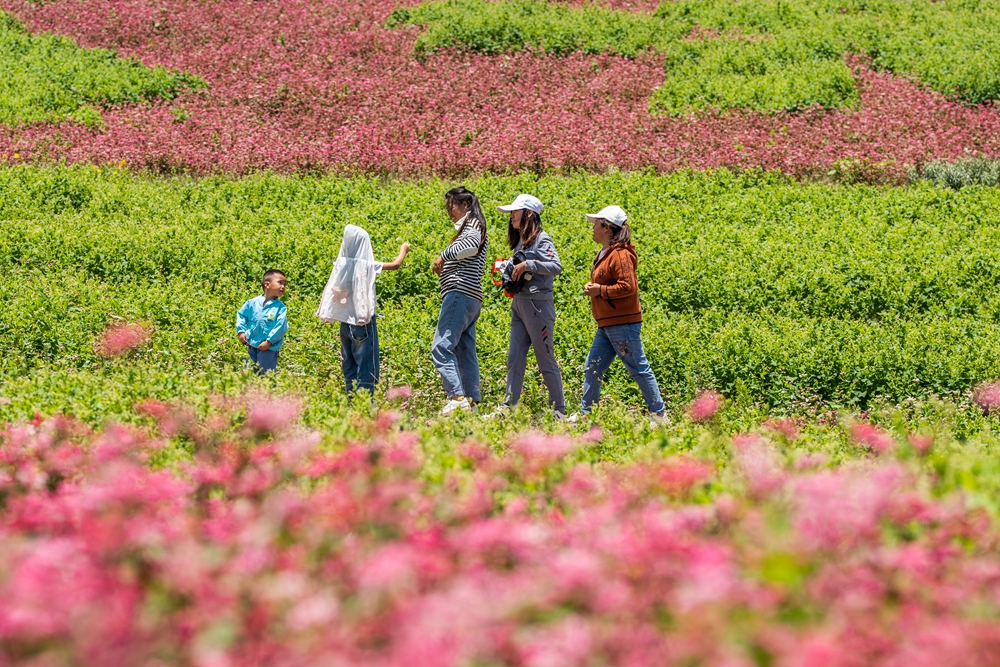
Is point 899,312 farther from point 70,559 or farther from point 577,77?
point 577,77

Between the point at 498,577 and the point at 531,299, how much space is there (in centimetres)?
567

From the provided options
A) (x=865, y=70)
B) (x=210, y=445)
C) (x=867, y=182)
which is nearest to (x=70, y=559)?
(x=210, y=445)

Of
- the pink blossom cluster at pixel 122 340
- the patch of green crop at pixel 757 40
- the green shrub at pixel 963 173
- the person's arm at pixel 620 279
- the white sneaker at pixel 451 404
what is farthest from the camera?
the patch of green crop at pixel 757 40

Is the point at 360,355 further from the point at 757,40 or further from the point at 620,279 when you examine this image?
the point at 757,40

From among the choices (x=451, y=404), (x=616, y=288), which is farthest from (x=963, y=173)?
(x=451, y=404)

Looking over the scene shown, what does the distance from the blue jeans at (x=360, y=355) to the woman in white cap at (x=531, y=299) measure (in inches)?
46.2

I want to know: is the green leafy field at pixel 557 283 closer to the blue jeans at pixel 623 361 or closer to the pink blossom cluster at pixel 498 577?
the blue jeans at pixel 623 361

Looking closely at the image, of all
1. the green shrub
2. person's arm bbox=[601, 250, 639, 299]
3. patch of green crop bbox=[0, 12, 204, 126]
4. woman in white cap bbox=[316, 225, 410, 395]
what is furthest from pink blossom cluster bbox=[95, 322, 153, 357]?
the green shrub

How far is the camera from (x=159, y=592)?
2756mm

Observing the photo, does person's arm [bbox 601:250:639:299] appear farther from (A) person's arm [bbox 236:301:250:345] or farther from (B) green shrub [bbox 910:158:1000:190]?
(B) green shrub [bbox 910:158:1000:190]

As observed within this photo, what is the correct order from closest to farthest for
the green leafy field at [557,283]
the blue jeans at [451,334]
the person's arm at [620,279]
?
the person's arm at [620,279]
the blue jeans at [451,334]
the green leafy field at [557,283]

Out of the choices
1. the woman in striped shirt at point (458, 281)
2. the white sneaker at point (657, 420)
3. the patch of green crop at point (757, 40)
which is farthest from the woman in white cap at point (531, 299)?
the patch of green crop at point (757, 40)

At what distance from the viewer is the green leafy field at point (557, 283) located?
31.0 ft

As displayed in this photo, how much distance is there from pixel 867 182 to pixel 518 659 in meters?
16.1
